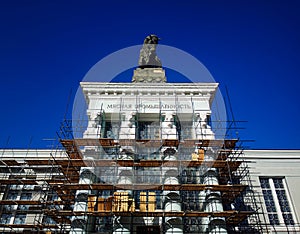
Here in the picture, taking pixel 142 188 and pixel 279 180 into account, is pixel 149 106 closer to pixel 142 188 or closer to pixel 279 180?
pixel 142 188

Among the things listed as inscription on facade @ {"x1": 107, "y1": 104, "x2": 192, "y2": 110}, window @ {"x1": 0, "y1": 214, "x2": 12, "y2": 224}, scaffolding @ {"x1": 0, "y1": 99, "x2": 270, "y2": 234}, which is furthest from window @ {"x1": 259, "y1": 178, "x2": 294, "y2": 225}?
window @ {"x1": 0, "y1": 214, "x2": 12, "y2": 224}

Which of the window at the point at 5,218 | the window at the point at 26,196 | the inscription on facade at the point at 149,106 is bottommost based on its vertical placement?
the window at the point at 5,218

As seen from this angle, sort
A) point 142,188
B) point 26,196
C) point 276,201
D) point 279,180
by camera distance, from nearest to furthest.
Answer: point 142,188 → point 276,201 → point 26,196 → point 279,180

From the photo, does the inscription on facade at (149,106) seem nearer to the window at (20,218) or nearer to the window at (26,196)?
the window at (26,196)

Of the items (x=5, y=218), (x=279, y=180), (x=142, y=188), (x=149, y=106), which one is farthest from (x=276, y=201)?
(x=5, y=218)

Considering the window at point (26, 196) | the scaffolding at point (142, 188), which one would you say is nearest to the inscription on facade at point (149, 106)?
the scaffolding at point (142, 188)

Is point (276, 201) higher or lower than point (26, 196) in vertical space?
lower

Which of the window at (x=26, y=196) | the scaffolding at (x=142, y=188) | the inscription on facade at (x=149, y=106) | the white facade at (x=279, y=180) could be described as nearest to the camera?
the scaffolding at (x=142, y=188)

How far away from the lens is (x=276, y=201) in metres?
24.0

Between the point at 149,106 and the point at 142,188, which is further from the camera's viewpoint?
the point at 149,106

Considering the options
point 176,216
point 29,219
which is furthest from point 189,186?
point 29,219

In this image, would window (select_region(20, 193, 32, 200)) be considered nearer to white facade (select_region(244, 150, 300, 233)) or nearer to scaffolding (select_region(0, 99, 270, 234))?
scaffolding (select_region(0, 99, 270, 234))

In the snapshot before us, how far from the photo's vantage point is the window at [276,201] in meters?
23.2

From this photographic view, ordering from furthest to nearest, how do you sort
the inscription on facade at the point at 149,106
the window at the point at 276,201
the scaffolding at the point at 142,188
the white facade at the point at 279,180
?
the inscription on facade at the point at 149,106 < the window at the point at 276,201 < the white facade at the point at 279,180 < the scaffolding at the point at 142,188
